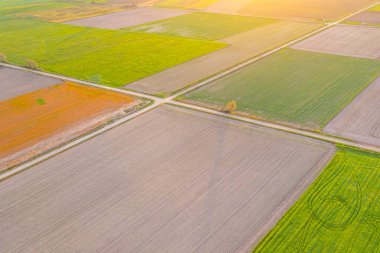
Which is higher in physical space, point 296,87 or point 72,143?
point 72,143

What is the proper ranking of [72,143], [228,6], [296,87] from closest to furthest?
[72,143] < [296,87] < [228,6]

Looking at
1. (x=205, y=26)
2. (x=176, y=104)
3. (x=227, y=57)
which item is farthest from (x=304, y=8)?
(x=176, y=104)

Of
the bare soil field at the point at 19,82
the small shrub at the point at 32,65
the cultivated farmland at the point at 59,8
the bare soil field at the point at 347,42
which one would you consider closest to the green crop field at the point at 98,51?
the small shrub at the point at 32,65

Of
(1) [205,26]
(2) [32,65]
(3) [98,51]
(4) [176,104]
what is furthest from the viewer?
(1) [205,26]

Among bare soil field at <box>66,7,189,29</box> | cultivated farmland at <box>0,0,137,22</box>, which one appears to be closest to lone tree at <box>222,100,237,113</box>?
bare soil field at <box>66,7,189,29</box>

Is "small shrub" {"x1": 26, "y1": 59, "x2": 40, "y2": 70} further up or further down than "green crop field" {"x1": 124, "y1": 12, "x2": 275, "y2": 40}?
further up

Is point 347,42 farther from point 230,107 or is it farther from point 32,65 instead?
point 32,65

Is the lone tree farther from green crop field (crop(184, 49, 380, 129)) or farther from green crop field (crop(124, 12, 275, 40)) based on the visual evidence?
green crop field (crop(124, 12, 275, 40))
